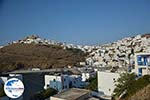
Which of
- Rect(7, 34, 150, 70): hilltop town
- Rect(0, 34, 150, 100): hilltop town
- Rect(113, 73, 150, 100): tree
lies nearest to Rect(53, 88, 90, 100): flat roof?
Rect(0, 34, 150, 100): hilltop town

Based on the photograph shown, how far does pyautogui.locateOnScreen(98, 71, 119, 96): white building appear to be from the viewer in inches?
836

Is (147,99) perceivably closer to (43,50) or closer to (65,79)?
(65,79)

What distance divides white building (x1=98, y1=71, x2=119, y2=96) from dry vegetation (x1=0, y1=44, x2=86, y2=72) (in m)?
25.6

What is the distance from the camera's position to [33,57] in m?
57.5

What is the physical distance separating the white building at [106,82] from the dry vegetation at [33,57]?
25.6 m

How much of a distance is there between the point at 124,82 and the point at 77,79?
37.8ft

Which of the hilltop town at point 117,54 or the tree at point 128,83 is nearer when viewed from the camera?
the tree at point 128,83

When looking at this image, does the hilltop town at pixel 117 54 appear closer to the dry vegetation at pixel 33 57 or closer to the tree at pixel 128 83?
the dry vegetation at pixel 33 57

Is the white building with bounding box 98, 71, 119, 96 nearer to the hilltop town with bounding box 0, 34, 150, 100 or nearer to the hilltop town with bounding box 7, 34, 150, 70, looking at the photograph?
the hilltop town with bounding box 0, 34, 150, 100

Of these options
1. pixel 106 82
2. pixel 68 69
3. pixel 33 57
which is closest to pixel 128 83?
pixel 106 82

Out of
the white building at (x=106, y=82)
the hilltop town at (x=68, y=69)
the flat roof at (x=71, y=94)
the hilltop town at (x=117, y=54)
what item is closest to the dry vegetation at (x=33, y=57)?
the hilltop town at (x=68, y=69)

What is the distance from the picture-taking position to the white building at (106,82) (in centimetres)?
2123

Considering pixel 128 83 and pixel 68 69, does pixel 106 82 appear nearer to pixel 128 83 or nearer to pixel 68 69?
pixel 128 83

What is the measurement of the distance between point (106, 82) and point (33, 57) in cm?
3715
